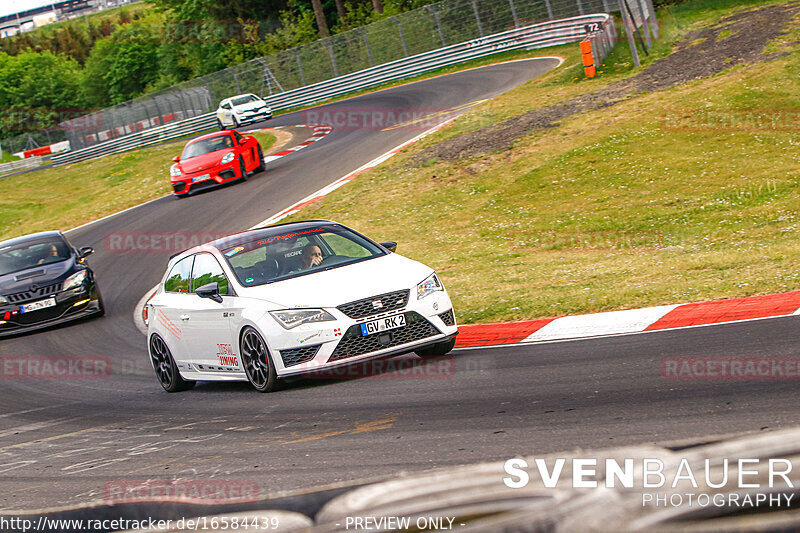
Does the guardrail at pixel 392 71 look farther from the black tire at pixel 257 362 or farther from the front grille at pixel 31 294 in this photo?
the black tire at pixel 257 362

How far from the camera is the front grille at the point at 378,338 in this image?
830 centimetres

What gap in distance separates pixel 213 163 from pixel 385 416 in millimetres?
20638

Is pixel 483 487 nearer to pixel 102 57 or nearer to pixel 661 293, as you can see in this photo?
pixel 661 293

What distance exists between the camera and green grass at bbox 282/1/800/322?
11.1 meters

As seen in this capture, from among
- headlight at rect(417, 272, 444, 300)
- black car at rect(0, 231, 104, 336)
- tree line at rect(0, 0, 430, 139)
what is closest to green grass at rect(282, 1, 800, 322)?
headlight at rect(417, 272, 444, 300)

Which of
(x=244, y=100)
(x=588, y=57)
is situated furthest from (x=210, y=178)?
(x=244, y=100)

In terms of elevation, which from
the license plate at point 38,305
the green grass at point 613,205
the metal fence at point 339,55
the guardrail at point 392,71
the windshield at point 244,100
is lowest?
the green grass at point 613,205

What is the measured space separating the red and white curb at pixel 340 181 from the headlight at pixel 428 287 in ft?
37.7

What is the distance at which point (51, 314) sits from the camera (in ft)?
54.3

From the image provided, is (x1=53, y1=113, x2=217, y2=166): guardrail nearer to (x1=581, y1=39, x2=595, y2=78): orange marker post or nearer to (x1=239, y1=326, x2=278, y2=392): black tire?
(x1=581, y1=39, x2=595, y2=78): orange marker post

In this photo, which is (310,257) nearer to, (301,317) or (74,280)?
(301,317)

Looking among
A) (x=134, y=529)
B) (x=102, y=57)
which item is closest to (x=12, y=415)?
Answer: (x=134, y=529)

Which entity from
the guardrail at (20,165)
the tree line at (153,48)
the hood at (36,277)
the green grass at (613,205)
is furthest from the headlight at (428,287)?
the guardrail at (20,165)

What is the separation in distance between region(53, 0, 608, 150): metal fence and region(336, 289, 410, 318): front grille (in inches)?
1294
